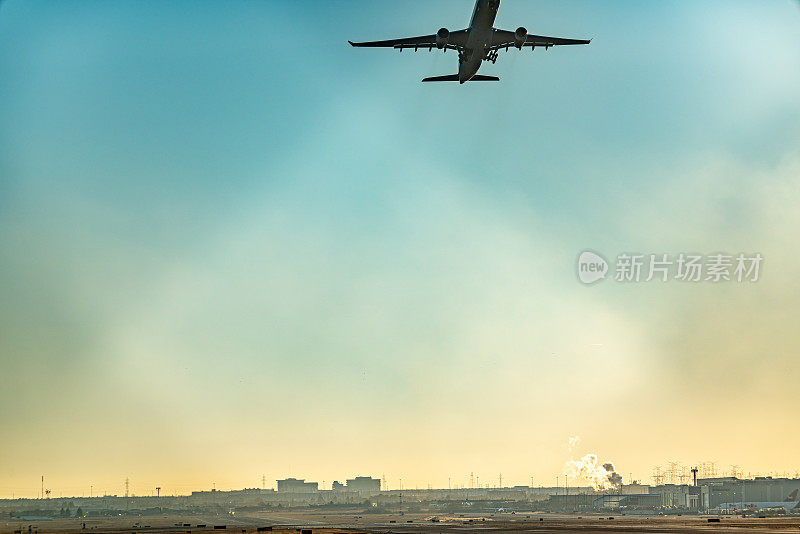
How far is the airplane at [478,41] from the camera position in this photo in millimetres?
81625

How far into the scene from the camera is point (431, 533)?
12338 centimetres

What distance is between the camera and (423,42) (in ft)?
286

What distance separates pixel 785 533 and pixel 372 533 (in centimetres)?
5787

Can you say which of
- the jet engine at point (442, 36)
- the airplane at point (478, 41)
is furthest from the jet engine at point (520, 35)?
the jet engine at point (442, 36)

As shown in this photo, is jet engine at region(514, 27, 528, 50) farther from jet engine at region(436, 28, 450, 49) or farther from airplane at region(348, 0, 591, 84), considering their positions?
jet engine at region(436, 28, 450, 49)

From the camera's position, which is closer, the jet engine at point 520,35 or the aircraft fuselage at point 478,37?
the aircraft fuselage at point 478,37

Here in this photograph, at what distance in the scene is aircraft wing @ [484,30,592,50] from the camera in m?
84.8

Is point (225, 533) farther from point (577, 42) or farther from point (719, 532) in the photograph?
point (577, 42)

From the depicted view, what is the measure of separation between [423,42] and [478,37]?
6614 mm

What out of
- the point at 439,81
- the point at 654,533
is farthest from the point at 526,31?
the point at 654,533

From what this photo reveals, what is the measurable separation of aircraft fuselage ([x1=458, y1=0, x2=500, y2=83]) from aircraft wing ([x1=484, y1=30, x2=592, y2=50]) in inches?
40.1

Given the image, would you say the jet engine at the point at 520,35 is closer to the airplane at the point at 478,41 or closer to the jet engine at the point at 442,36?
the airplane at the point at 478,41

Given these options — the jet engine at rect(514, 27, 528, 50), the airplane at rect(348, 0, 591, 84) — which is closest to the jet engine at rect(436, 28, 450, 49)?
the airplane at rect(348, 0, 591, 84)

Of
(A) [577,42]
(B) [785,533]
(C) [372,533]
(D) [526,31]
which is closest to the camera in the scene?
(D) [526,31]
